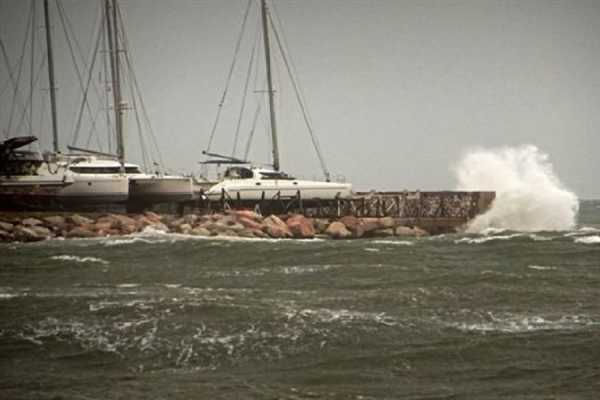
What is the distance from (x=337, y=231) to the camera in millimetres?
40781

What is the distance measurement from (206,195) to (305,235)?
8.10m

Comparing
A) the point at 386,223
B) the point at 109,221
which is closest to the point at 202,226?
the point at 109,221

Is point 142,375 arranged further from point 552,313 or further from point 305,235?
point 305,235

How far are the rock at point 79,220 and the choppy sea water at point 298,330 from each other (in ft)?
39.9

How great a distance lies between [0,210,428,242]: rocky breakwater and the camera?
35719mm

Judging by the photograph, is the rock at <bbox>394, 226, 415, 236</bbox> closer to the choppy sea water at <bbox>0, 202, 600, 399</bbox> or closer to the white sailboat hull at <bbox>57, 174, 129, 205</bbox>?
the white sailboat hull at <bbox>57, 174, 129, 205</bbox>

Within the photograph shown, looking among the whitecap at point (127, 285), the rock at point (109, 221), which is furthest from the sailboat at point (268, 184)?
the whitecap at point (127, 285)

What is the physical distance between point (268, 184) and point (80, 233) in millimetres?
13155

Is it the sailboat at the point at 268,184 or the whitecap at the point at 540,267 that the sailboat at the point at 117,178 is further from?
the whitecap at the point at 540,267

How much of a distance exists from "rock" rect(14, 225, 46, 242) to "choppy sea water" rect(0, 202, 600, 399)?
31.8ft

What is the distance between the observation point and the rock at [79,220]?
37.1 meters

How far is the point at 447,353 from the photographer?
11977 millimetres

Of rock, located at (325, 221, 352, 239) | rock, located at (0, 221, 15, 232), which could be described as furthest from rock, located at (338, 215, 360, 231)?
rock, located at (0, 221, 15, 232)

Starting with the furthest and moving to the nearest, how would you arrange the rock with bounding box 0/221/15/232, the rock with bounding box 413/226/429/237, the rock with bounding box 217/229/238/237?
the rock with bounding box 413/226/429/237 < the rock with bounding box 217/229/238/237 < the rock with bounding box 0/221/15/232
